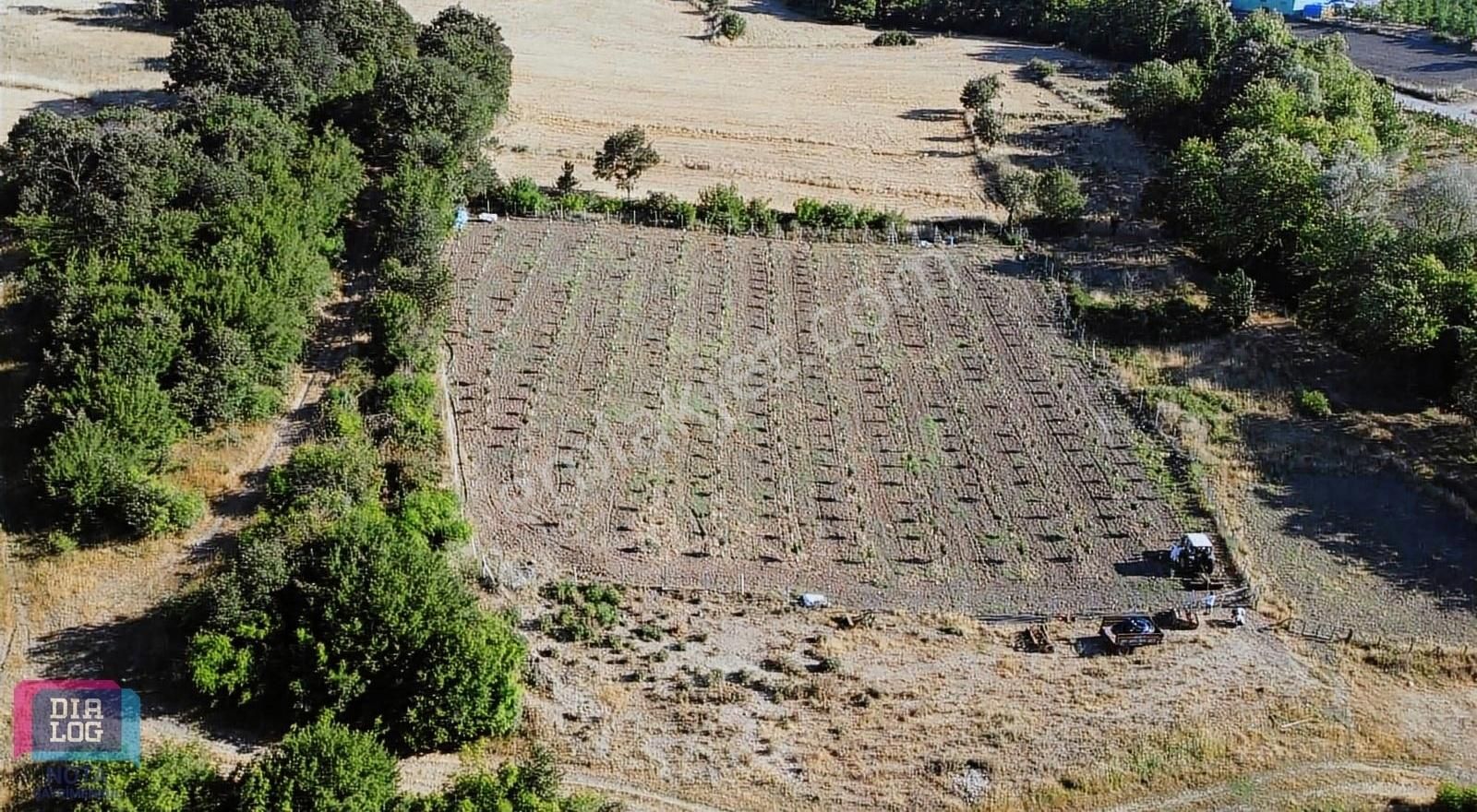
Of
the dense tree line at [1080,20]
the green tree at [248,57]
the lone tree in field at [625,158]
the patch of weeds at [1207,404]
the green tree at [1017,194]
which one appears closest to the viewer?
the patch of weeds at [1207,404]

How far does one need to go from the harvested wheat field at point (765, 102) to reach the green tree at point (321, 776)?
44.1 metres

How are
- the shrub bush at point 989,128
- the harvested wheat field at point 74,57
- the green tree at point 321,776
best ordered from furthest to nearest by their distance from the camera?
the shrub bush at point 989,128
the harvested wheat field at point 74,57
the green tree at point 321,776

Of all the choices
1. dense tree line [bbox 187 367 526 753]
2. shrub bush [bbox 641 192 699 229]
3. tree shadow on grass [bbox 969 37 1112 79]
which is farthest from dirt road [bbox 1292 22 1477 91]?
dense tree line [bbox 187 367 526 753]

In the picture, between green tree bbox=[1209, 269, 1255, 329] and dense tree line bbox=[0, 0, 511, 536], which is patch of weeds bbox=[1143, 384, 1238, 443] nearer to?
green tree bbox=[1209, 269, 1255, 329]

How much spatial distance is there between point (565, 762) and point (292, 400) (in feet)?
66.6

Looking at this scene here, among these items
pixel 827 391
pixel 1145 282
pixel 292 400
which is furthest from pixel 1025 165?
pixel 292 400

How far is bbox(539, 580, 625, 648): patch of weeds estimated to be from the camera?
3230cm

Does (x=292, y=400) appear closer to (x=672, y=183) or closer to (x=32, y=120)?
(x=32, y=120)

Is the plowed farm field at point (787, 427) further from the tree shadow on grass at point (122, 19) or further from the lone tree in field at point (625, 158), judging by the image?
the tree shadow on grass at point (122, 19)

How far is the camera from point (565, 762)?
28344mm

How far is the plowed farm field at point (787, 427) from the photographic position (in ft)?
116

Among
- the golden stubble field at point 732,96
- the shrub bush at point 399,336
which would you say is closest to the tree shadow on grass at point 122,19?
the golden stubble field at point 732,96

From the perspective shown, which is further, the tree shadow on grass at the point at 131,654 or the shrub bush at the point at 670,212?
the shrub bush at the point at 670,212

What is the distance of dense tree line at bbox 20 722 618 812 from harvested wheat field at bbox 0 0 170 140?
54639mm
